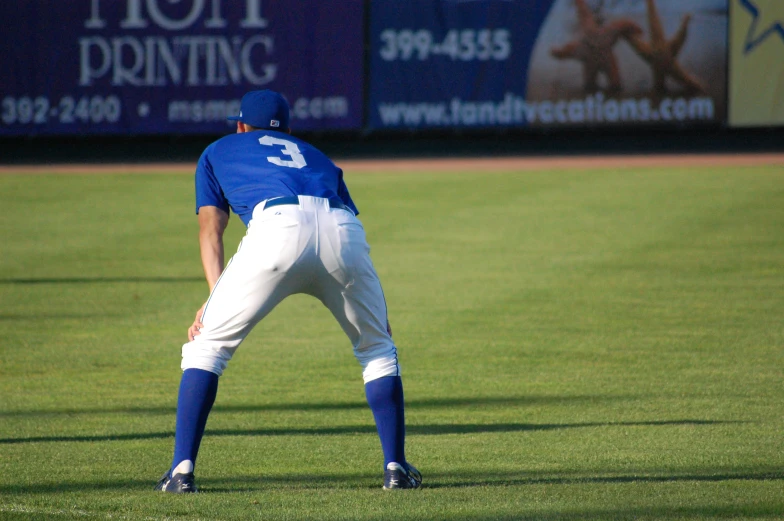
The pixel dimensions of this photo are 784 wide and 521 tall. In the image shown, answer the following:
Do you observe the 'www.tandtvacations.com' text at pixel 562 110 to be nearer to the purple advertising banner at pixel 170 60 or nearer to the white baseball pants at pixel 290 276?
the purple advertising banner at pixel 170 60

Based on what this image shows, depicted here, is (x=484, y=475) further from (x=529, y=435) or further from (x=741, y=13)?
(x=741, y=13)

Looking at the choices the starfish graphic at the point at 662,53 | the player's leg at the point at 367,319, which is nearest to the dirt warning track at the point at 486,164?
the starfish graphic at the point at 662,53

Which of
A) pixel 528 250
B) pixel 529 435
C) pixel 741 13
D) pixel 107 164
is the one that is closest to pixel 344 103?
pixel 107 164

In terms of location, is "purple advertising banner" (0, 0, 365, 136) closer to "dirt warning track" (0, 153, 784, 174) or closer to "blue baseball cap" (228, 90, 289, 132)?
"dirt warning track" (0, 153, 784, 174)

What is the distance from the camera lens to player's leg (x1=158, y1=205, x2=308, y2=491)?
167 inches

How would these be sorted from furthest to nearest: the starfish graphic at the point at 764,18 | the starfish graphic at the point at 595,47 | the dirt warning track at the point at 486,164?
the starfish graphic at the point at 595,47
the starfish graphic at the point at 764,18
the dirt warning track at the point at 486,164

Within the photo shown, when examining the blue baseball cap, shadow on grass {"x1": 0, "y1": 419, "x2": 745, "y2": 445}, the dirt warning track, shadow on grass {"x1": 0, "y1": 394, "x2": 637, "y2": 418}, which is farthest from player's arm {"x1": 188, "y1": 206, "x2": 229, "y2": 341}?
the dirt warning track

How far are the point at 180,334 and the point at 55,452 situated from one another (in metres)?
3.27

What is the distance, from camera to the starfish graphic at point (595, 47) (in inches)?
1029

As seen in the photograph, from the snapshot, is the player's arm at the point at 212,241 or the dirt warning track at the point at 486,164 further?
the dirt warning track at the point at 486,164

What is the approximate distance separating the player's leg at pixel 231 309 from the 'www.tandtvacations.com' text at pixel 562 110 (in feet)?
73.3

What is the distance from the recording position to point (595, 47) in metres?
26.2

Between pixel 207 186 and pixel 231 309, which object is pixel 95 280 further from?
pixel 231 309

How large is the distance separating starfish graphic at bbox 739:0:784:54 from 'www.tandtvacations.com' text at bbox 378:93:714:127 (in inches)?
76.8
